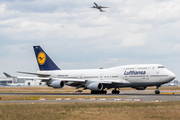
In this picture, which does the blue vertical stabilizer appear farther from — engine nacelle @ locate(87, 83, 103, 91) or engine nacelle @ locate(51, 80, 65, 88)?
engine nacelle @ locate(87, 83, 103, 91)

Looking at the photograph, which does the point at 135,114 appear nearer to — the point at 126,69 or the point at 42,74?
the point at 126,69

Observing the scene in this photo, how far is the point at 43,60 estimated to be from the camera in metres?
71.5

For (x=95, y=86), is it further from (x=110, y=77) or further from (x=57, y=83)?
(x=57, y=83)

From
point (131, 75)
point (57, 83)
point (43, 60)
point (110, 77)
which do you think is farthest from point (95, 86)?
point (43, 60)

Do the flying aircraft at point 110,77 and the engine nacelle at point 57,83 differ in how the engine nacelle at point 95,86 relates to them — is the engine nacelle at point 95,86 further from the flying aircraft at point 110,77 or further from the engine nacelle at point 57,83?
the engine nacelle at point 57,83

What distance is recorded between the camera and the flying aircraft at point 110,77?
181ft

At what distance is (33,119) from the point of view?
20.6 metres

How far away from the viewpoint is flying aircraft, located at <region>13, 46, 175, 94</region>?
55094 millimetres

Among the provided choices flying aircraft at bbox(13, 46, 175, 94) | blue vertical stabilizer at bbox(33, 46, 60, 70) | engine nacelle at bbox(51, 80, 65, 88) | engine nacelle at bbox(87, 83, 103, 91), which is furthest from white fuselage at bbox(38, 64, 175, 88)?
blue vertical stabilizer at bbox(33, 46, 60, 70)

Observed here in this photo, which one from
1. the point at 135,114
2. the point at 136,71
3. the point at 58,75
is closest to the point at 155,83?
the point at 136,71

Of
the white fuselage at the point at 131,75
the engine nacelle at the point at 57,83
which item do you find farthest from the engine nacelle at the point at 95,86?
the engine nacelle at the point at 57,83

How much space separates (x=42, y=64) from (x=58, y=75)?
17.4 ft

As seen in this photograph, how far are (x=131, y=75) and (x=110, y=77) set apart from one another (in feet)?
16.0

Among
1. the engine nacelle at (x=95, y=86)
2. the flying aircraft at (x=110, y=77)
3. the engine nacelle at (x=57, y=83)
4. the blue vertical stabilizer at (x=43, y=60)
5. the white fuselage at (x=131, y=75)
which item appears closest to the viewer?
the white fuselage at (x=131, y=75)
